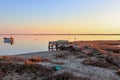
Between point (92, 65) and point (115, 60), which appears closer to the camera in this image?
point (92, 65)

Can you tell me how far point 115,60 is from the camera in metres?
25.1

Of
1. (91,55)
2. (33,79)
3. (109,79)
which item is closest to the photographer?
(33,79)

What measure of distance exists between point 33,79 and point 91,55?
45.2ft

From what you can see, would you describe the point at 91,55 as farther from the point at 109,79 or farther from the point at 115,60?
the point at 109,79

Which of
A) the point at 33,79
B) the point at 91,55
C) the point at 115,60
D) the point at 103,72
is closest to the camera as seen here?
the point at 33,79

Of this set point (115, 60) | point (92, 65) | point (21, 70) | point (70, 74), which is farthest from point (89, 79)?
point (115, 60)

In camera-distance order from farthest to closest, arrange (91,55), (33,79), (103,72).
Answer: (91,55) → (103,72) → (33,79)

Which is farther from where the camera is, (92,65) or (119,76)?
(92,65)

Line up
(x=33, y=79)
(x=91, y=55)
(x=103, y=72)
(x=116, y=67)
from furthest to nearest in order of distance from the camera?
(x=91, y=55) → (x=116, y=67) → (x=103, y=72) → (x=33, y=79)

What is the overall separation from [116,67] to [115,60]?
240cm

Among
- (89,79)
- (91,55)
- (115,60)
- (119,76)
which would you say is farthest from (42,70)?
(91,55)

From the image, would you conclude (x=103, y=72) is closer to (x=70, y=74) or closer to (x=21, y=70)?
(x=70, y=74)

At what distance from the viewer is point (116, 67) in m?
22.8

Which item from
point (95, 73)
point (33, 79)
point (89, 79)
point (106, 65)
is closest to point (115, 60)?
point (106, 65)
